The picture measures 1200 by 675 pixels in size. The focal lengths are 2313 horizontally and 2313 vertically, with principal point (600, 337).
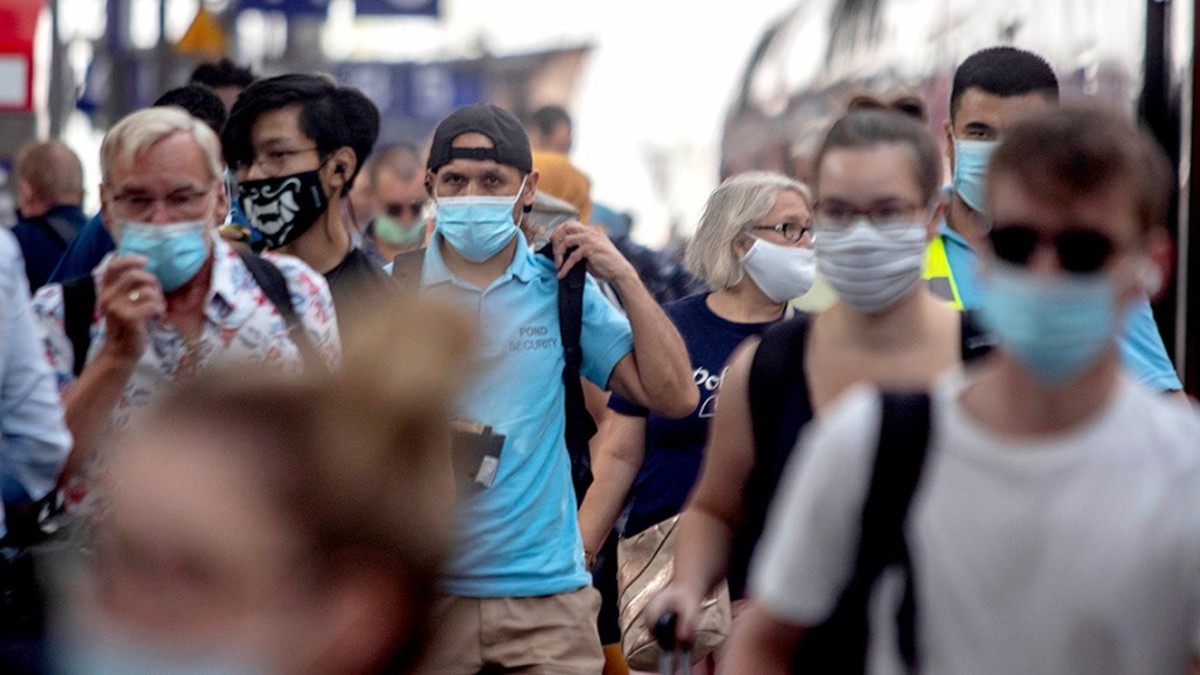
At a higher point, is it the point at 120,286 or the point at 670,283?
the point at 120,286

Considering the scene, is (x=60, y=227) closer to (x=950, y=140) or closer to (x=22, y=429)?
(x=950, y=140)

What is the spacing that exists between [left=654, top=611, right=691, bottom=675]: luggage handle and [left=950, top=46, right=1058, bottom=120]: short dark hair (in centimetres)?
204

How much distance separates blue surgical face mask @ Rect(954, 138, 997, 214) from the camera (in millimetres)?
5793

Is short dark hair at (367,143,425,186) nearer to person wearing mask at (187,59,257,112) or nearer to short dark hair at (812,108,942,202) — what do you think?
person wearing mask at (187,59,257,112)

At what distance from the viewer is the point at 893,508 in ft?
9.82

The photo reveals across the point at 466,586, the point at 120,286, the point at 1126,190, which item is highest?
the point at 1126,190

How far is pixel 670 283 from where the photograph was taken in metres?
8.74

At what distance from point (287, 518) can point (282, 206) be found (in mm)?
3924

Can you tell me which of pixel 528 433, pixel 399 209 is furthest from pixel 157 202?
pixel 399 209

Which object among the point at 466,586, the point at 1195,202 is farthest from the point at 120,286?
the point at 1195,202

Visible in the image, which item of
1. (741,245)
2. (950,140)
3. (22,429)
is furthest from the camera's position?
(741,245)

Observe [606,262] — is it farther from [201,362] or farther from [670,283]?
[670,283]

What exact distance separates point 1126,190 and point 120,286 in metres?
2.22

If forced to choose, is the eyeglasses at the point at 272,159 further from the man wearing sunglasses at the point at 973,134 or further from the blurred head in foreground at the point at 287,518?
the blurred head in foreground at the point at 287,518
